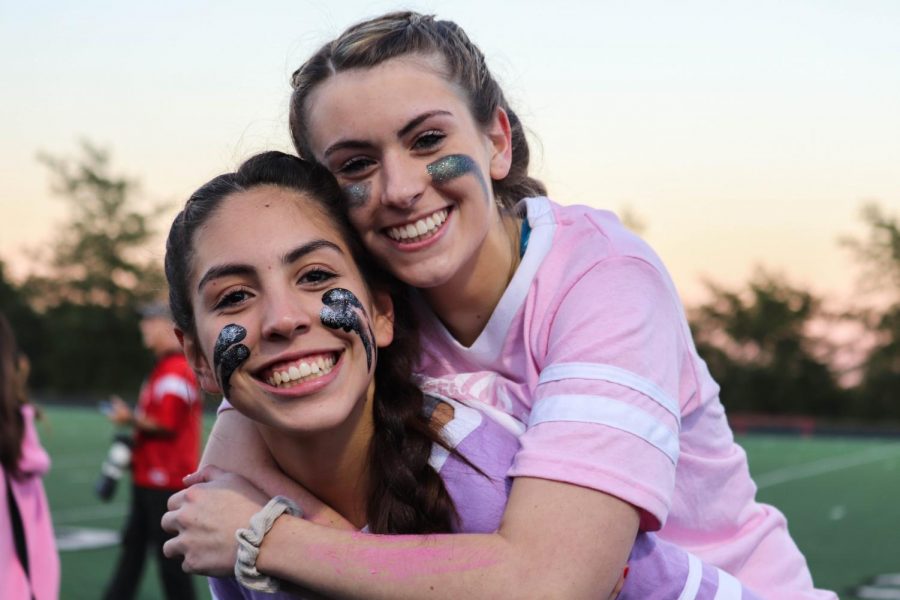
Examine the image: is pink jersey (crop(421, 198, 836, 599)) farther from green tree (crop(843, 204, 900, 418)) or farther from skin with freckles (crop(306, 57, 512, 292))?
green tree (crop(843, 204, 900, 418))

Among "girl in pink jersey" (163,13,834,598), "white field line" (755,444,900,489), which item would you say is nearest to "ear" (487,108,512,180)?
"girl in pink jersey" (163,13,834,598)

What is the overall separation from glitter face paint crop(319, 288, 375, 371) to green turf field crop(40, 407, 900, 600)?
546 centimetres

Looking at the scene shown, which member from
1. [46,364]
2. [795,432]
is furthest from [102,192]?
[795,432]

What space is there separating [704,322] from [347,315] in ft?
143

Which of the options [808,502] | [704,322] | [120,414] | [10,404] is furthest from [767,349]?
[10,404]

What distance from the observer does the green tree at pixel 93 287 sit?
4884 cm

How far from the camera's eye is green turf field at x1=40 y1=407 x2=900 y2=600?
10078 millimetres

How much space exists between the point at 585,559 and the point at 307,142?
4.59 ft

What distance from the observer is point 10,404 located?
5789 mm

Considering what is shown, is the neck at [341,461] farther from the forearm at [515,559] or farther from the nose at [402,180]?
the nose at [402,180]

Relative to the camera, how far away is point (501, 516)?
250 cm

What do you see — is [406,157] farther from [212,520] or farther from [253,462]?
[212,520]

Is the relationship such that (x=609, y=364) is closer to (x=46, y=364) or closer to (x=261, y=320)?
(x=261, y=320)

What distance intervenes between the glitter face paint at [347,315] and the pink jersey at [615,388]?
28 cm
